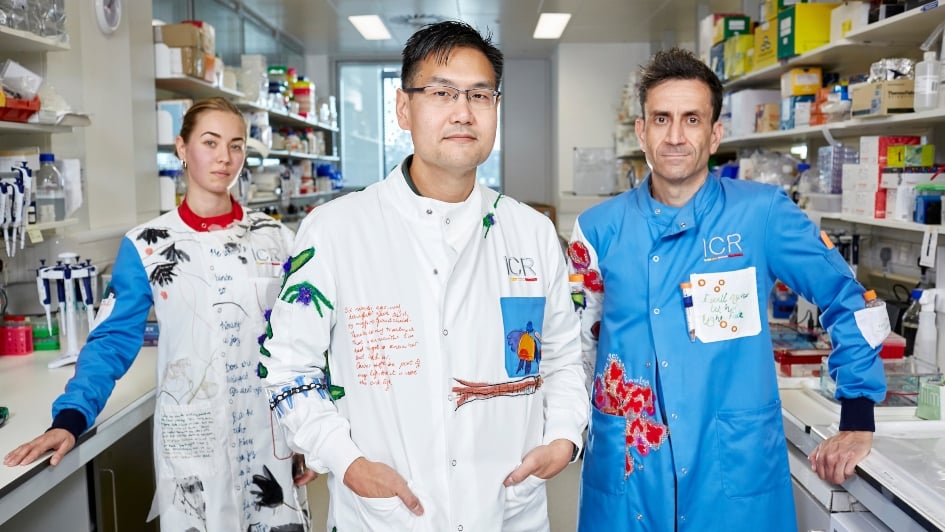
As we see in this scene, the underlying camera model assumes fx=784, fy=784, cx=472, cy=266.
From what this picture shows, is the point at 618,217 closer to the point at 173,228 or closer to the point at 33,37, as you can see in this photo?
the point at 173,228

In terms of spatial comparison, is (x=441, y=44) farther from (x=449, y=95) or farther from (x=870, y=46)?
(x=870, y=46)

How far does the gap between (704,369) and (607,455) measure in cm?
30

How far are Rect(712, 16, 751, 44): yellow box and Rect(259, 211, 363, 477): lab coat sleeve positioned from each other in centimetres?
365

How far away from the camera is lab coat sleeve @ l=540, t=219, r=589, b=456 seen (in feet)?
5.01

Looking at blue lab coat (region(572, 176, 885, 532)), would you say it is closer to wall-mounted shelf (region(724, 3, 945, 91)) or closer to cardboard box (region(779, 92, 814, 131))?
wall-mounted shelf (region(724, 3, 945, 91))

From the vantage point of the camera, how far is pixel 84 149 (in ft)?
11.7

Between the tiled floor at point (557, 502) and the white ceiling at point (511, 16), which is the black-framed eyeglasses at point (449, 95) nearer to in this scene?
the tiled floor at point (557, 502)

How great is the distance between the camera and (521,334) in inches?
58.2

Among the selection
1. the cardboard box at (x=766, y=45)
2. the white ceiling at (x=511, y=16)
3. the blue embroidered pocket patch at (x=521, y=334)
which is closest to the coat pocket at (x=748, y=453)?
the blue embroidered pocket patch at (x=521, y=334)

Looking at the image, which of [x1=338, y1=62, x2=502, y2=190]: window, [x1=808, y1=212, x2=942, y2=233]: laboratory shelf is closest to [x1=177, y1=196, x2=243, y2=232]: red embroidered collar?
[x1=808, y1=212, x2=942, y2=233]: laboratory shelf

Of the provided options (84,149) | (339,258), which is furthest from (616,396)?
(84,149)

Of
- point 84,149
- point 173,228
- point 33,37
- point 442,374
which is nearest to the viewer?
point 442,374

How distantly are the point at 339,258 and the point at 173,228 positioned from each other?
909 millimetres

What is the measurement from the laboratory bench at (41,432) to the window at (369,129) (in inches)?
307
